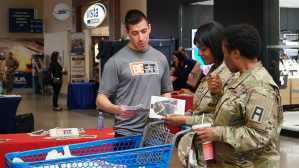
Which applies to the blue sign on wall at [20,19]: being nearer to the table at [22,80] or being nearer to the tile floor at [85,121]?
the table at [22,80]

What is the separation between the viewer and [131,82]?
256 cm

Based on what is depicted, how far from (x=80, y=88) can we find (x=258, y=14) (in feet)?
19.6

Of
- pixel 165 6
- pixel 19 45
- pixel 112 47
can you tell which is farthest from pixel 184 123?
pixel 19 45

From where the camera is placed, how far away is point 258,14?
7.64 meters

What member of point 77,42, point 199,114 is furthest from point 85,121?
point 199,114

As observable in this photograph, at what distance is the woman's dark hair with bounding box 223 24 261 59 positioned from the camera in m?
1.71

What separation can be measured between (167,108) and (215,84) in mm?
390

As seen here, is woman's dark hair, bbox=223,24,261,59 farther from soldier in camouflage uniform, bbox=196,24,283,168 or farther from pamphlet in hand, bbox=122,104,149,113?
pamphlet in hand, bbox=122,104,149,113

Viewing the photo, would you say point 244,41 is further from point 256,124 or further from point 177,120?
point 177,120

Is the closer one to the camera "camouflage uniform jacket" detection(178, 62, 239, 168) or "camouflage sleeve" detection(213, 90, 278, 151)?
"camouflage sleeve" detection(213, 90, 278, 151)

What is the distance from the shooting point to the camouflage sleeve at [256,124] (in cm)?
161

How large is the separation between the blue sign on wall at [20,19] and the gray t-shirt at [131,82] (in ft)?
66.0

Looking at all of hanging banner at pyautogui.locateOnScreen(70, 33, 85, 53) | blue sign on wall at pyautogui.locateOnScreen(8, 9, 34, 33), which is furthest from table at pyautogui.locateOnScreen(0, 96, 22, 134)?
blue sign on wall at pyautogui.locateOnScreen(8, 9, 34, 33)

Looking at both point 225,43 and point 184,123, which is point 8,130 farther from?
point 225,43
